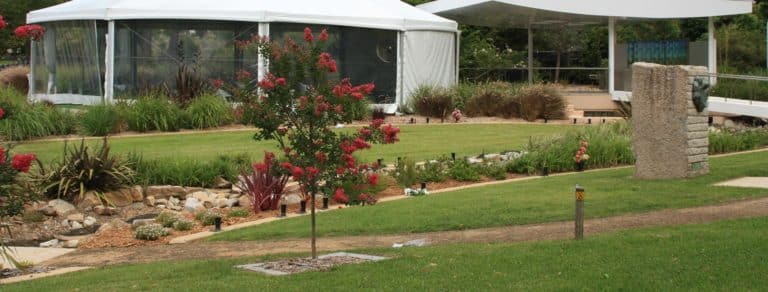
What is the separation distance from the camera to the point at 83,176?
16.0 m

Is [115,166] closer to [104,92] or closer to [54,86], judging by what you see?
[104,92]

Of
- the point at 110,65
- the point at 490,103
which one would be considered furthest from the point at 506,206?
the point at 110,65

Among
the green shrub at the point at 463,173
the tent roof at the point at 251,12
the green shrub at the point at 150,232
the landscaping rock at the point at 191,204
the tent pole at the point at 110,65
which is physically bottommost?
the green shrub at the point at 150,232

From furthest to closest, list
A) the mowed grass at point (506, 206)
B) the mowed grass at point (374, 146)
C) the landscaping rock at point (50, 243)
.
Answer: the mowed grass at point (374, 146) → the landscaping rock at point (50, 243) → the mowed grass at point (506, 206)

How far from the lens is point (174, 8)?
28344 mm

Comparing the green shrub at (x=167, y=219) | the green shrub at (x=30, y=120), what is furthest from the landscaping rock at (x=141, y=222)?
the green shrub at (x=30, y=120)

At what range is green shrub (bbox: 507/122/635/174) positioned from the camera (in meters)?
17.9

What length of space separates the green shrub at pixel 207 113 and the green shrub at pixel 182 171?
23.0 ft

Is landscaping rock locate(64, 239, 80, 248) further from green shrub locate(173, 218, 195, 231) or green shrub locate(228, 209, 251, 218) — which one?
green shrub locate(228, 209, 251, 218)

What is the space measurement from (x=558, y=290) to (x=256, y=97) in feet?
12.3

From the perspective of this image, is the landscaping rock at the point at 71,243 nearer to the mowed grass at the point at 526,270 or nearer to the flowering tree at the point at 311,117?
the mowed grass at the point at 526,270

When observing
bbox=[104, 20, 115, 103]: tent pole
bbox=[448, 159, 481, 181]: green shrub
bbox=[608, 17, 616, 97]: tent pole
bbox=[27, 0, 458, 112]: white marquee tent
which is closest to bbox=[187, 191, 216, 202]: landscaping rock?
bbox=[448, 159, 481, 181]: green shrub

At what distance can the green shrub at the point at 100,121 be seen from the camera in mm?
22859

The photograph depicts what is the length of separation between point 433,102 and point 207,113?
21.7 feet
